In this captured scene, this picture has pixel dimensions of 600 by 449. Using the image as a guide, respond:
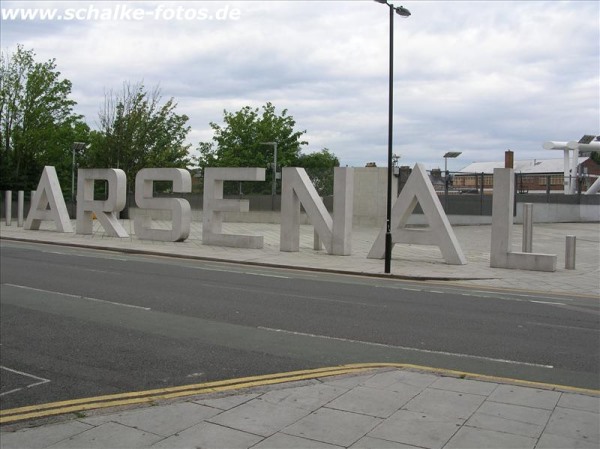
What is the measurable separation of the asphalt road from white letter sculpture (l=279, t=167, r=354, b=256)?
6.79 m

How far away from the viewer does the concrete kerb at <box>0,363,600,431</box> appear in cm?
582

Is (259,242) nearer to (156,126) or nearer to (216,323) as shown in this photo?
(216,323)

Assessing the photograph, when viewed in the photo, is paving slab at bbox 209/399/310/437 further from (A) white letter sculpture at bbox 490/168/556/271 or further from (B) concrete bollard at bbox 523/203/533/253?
(B) concrete bollard at bbox 523/203/533/253

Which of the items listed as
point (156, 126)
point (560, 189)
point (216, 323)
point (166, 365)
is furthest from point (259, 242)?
point (156, 126)

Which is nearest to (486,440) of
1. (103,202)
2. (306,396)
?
(306,396)

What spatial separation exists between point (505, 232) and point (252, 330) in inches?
476

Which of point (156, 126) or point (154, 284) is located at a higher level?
point (156, 126)

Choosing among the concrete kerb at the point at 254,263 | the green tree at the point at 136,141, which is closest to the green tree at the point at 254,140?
the green tree at the point at 136,141

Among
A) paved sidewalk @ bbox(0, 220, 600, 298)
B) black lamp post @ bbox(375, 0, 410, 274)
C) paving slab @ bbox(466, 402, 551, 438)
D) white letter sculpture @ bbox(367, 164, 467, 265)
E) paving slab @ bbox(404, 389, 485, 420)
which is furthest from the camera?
white letter sculpture @ bbox(367, 164, 467, 265)

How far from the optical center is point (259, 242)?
24.6 metres

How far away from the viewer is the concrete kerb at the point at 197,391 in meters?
5.82

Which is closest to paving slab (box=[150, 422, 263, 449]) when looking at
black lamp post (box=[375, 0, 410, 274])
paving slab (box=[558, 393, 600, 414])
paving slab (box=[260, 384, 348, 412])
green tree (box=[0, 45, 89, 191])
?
paving slab (box=[260, 384, 348, 412])

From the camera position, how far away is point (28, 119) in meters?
49.5

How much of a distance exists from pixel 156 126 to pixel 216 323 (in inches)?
1819
